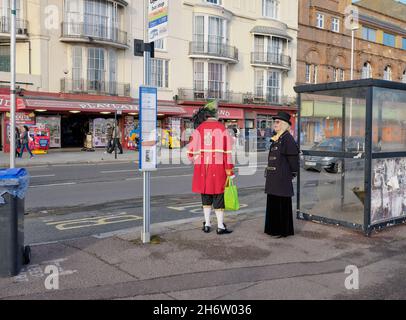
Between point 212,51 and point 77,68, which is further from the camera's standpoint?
point 212,51

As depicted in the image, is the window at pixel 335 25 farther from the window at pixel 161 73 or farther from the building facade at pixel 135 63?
the window at pixel 161 73

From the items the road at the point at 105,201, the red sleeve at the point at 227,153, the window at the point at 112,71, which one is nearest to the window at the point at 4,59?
the window at the point at 112,71

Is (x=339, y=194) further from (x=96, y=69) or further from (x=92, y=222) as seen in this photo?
(x=96, y=69)

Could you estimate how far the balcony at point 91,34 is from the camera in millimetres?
27328

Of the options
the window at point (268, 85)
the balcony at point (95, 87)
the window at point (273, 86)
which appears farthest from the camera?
the window at point (273, 86)

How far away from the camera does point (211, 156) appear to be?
633 centimetres

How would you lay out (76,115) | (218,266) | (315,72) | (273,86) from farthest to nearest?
(315,72), (273,86), (76,115), (218,266)

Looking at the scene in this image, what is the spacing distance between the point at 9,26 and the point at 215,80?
15.7 meters

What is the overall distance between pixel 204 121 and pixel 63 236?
2.71 m

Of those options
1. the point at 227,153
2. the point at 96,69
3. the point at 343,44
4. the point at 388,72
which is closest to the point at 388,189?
the point at 227,153

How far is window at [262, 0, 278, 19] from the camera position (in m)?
39.3

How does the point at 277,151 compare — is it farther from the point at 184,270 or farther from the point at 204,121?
the point at 184,270

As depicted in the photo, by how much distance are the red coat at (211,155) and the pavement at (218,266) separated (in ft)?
2.48

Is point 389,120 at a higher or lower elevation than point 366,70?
lower
